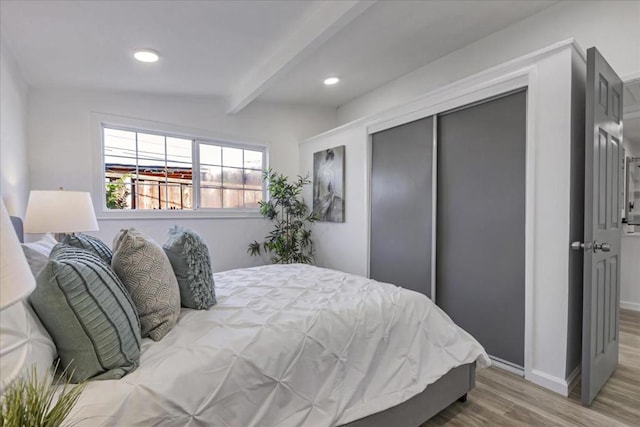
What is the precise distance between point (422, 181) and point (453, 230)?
524 mm

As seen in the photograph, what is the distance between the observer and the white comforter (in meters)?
0.95

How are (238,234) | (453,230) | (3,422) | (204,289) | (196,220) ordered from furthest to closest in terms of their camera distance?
(238,234)
(196,220)
(453,230)
(204,289)
(3,422)

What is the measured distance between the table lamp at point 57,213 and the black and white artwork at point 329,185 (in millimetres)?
2389

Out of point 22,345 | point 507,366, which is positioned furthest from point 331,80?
point 22,345

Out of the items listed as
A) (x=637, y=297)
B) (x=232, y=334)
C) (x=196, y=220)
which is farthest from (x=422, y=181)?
(x=637, y=297)

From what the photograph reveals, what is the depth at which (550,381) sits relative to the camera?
6.47 ft

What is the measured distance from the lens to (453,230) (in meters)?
2.62

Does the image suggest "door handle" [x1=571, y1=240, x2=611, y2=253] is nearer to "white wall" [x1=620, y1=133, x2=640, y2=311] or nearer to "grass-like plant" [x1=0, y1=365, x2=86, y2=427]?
"grass-like plant" [x1=0, y1=365, x2=86, y2=427]

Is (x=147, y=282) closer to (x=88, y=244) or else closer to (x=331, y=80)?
(x=88, y=244)

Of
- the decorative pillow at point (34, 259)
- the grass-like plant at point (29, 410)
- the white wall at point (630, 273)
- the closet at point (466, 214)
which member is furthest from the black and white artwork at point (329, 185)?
the white wall at point (630, 273)

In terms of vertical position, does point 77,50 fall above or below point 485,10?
below

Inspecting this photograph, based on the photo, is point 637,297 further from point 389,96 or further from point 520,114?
point 389,96

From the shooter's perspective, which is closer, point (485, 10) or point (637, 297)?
point (485, 10)

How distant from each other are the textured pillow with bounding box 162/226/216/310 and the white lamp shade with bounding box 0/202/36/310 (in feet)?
3.11
